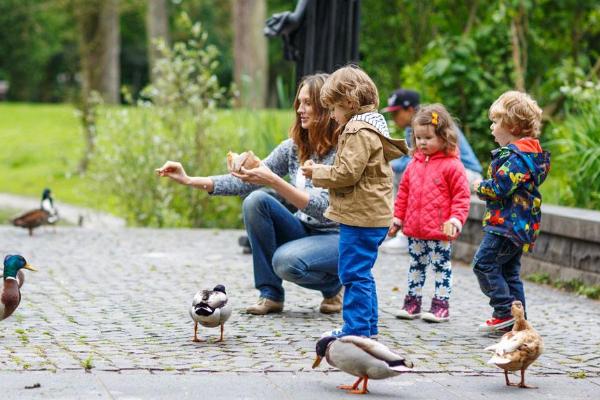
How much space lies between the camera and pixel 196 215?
13938 mm

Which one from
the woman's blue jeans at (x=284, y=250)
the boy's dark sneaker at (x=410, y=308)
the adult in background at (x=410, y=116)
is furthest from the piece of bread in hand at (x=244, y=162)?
the adult in background at (x=410, y=116)

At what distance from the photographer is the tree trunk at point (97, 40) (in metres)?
25.3

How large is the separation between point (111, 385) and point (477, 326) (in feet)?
9.33

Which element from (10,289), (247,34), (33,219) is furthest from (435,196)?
(247,34)

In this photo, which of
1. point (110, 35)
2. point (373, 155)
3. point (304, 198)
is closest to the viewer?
point (373, 155)

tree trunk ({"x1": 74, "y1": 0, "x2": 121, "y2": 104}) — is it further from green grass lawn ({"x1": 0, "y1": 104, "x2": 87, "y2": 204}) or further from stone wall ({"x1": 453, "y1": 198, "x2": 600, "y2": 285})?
stone wall ({"x1": 453, "y1": 198, "x2": 600, "y2": 285})

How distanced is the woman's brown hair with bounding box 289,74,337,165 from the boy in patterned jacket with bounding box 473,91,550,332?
3.06ft

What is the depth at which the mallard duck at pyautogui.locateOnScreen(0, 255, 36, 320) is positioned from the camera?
5.90m

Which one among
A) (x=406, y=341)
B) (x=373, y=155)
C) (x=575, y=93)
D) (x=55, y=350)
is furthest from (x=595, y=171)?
(x=55, y=350)

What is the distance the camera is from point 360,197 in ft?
18.1

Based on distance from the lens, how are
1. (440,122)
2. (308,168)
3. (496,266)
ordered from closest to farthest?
(308,168) → (496,266) → (440,122)

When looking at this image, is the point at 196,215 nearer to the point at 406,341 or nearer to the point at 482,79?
the point at 482,79

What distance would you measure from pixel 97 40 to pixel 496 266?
20.9m

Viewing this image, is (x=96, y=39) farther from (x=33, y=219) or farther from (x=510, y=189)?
(x=510, y=189)
